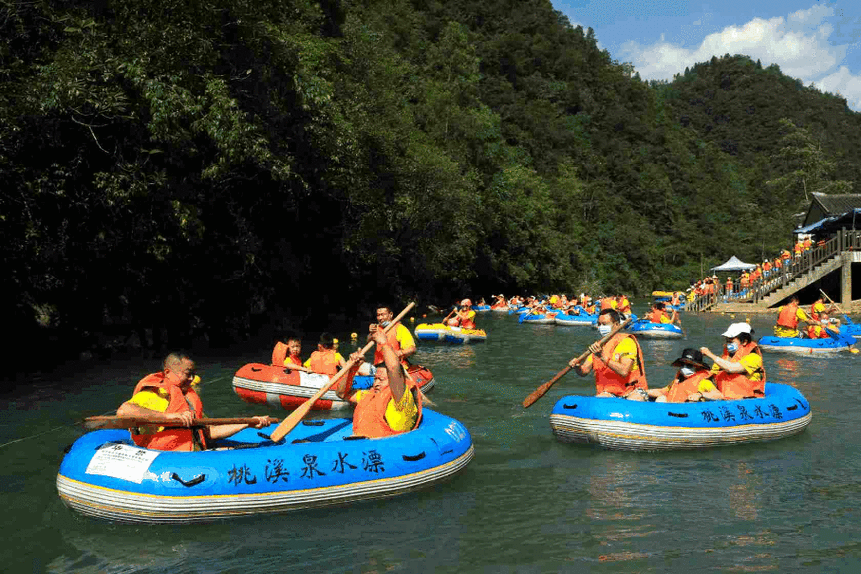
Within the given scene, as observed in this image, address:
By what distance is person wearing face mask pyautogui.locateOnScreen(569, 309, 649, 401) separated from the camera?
8695 millimetres

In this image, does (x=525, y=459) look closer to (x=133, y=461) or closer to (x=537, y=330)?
(x=133, y=461)

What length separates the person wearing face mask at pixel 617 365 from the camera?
870 cm

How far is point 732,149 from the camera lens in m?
99.9

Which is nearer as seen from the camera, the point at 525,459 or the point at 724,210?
the point at 525,459

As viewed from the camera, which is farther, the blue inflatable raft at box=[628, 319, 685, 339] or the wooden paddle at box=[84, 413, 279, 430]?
the blue inflatable raft at box=[628, 319, 685, 339]

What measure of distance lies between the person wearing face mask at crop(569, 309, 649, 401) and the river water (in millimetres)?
786

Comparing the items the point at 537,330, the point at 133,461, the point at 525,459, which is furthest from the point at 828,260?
the point at 133,461

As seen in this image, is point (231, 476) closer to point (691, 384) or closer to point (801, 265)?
point (691, 384)

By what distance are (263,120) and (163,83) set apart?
375 centimetres

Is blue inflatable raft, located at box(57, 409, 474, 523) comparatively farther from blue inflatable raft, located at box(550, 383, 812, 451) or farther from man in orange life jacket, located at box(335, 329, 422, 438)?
blue inflatable raft, located at box(550, 383, 812, 451)

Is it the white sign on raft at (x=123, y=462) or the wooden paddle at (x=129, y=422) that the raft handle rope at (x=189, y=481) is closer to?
the white sign on raft at (x=123, y=462)

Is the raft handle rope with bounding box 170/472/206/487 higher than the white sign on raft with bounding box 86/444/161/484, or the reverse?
the white sign on raft with bounding box 86/444/161/484

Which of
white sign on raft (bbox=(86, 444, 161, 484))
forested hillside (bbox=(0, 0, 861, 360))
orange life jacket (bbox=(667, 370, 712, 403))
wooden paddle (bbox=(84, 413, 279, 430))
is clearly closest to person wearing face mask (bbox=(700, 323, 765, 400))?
orange life jacket (bbox=(667, 370, 712, 403))

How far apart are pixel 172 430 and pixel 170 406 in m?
0.28
